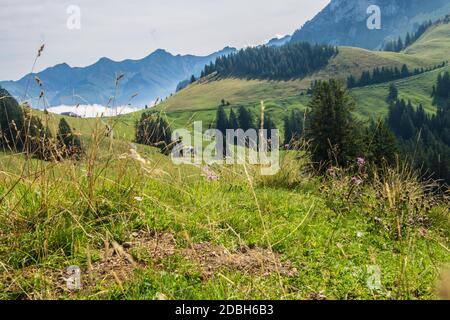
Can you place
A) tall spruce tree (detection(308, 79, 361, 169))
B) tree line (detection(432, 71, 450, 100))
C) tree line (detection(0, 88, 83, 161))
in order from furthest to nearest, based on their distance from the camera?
tree line (detection(432, 71, 450, 100)) → tall spruce tree (detection(308, 79, 361, 169)) → tree line (detection(0, 88, 83, 161))

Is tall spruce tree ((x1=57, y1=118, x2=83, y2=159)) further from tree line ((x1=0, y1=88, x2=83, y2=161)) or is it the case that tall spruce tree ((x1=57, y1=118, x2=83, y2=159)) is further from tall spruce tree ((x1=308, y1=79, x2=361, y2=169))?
tall spruce tree ((x1=308, y1=79, x2=361, y2=169))

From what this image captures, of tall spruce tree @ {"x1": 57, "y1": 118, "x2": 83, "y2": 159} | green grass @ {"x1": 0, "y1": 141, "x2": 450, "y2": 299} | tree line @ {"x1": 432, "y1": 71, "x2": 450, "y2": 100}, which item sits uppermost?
tree line @ {"x1": 432, "y1": 71, "x2": 450, "y2": 100}

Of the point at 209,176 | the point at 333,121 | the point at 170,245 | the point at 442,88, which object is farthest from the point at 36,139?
the point at 442,88

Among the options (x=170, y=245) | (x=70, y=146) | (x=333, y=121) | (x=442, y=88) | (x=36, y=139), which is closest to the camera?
(x=170, y=245)

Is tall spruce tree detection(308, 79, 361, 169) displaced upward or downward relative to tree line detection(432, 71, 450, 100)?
Result: downward

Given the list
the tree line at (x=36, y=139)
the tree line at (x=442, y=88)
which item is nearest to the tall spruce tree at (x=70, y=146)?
the tree line at (x=36, y=139)

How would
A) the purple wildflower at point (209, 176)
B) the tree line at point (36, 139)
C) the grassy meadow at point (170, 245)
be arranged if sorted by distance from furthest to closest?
the purple wildflower at point (209, 176), the tree line at point (36, 139), the grassy meadow at point (170, 245)

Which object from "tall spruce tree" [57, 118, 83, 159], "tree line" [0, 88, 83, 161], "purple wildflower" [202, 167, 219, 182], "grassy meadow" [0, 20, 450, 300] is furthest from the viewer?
"purple wildflower" [202, 167, 219, 182]

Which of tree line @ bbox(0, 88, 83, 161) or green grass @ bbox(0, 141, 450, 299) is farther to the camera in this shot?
tree line @ bbox(0, 88, 83, 161)

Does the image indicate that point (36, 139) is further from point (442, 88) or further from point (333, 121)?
point (442, 88)

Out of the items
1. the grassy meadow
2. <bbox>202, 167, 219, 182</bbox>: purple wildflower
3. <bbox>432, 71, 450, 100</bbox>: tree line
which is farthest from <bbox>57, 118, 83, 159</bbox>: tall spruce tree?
<bbox>432, 71, 450, 100</bbox>: tree line

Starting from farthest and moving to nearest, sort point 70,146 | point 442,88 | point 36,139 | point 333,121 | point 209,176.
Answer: point 442,88 → point 333,121 → point 209,176 → point 70,146 → point 36,139

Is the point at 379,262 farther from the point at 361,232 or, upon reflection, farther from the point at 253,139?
the point at 253,139

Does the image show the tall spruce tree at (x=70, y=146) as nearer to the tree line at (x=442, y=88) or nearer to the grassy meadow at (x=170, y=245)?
the grassy meadow at (x=170, y=245)
